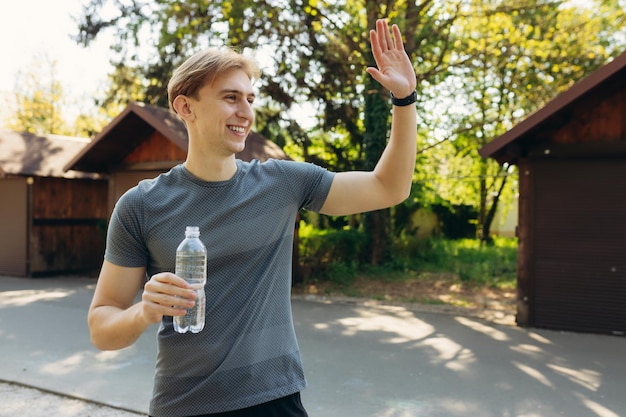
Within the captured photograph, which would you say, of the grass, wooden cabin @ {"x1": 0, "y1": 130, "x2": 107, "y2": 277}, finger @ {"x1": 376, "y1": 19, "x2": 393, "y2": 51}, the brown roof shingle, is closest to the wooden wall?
wooden cabin @ {"x1": 0, "y1": 130, "x2": 107, "y2": 277}

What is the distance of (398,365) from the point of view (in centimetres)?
753

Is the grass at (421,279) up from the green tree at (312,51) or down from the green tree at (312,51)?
down

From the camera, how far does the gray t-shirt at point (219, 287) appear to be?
2.04 meters

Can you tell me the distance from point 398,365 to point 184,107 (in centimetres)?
595

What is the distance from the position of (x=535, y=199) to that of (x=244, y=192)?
8549 millimetres

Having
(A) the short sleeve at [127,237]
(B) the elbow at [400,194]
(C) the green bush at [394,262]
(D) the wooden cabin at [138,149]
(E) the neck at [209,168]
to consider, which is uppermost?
(D) the wooden cabin at [138,149]

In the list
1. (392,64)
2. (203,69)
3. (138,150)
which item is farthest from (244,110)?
(138,150)

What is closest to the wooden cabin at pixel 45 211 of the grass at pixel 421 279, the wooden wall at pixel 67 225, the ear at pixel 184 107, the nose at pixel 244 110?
the wooden wall at pixel 67 225

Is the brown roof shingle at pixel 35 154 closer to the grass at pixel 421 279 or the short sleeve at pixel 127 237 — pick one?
the grass at pixel 421 279

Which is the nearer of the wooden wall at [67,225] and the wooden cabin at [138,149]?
the wooden cabin at [138,149]

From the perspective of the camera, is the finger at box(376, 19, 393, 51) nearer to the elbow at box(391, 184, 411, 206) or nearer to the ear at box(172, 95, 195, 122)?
the elbow at box(391, 184, 411, 206)

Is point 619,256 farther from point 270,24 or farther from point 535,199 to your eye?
point 270,24

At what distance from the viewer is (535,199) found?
991cm

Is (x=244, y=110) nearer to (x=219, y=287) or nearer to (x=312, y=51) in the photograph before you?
(x=219, y=287)
